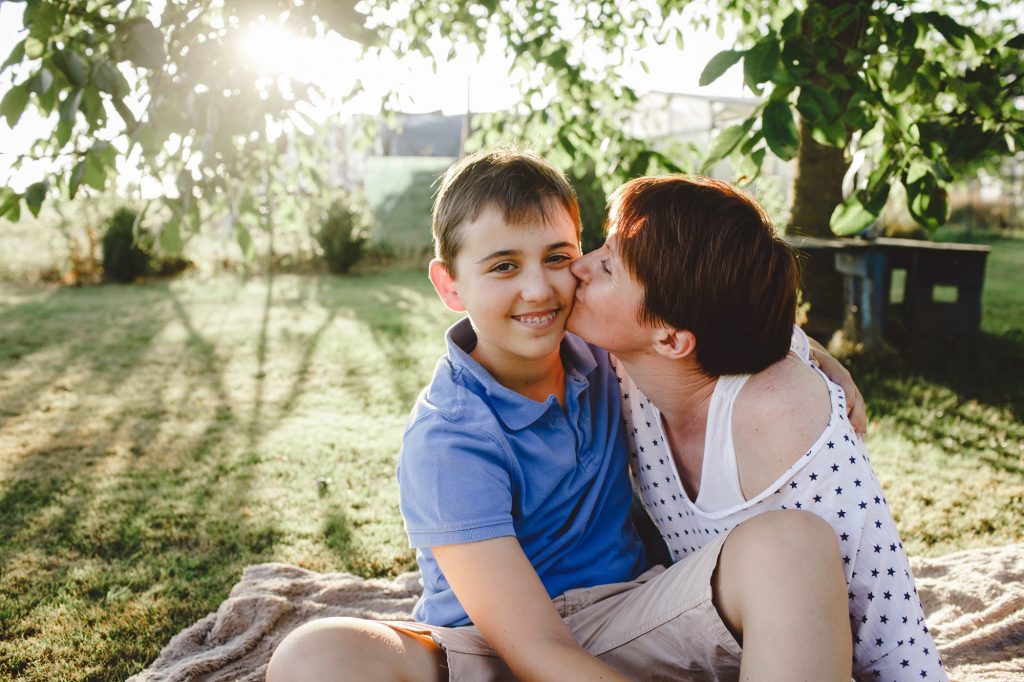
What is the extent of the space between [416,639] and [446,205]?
3.15 ft

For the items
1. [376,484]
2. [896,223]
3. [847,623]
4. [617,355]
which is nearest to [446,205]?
[617,355]

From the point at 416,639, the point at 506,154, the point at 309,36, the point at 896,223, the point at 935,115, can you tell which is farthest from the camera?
the point at 896,223

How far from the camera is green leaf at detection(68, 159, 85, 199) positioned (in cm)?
187

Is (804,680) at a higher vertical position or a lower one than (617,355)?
lower

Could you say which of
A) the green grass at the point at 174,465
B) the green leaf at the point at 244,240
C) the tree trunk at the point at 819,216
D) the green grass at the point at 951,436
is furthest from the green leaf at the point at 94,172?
the tree trunk at the point at 819,216

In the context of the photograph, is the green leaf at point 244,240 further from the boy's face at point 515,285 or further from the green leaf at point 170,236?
the boy's face at point 515,285

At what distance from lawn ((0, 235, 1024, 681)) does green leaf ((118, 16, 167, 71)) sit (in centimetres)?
157

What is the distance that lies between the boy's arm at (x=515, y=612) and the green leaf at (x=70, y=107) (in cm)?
131

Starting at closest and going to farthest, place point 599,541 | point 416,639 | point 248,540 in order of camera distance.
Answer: point 416,639 < point 599,541 < point 248,540

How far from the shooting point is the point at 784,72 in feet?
6.19

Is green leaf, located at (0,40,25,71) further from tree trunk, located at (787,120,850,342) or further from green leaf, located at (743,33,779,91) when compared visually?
tree trunk, located at (787,120,850,342)

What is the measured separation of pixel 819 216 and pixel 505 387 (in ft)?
14.5

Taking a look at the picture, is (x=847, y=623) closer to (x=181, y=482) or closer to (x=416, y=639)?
(x=416, y=639)

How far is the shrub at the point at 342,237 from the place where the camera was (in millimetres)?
10383
